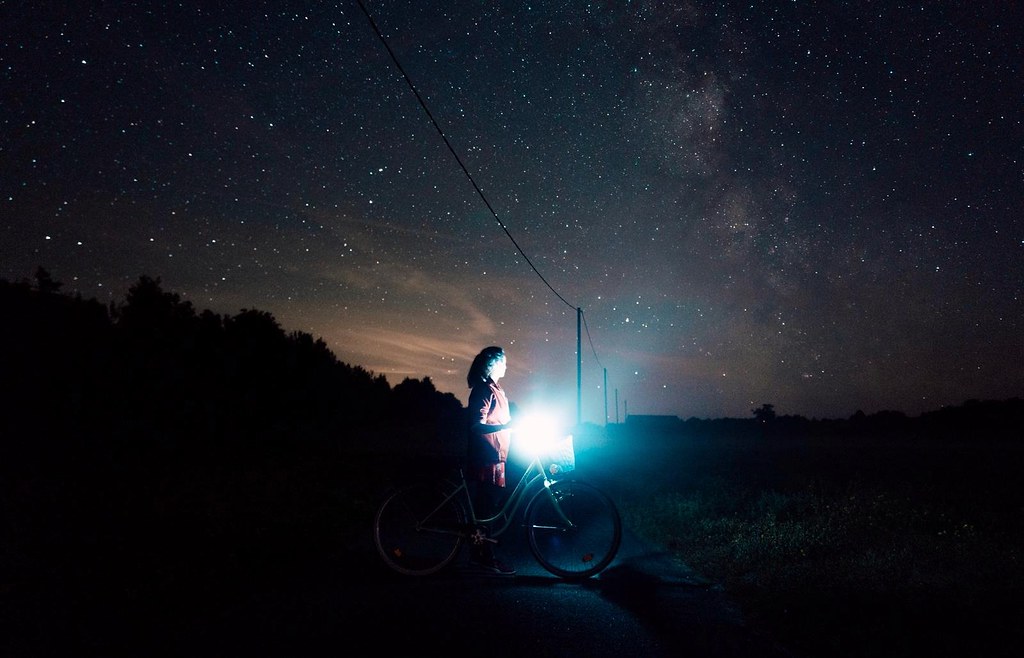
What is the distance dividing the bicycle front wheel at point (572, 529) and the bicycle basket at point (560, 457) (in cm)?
13

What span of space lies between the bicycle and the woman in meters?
0.12

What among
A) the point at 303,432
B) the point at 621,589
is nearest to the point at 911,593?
the point at 621,589

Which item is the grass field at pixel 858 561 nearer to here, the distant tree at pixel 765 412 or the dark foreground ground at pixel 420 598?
the dark foreground ground at pixel 420 598

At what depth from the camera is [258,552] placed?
690 cm

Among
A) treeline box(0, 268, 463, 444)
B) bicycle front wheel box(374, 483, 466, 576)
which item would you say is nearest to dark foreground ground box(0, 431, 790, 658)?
bicycle front wheel box(374, 483, 466, 576)

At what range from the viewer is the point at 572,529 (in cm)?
606

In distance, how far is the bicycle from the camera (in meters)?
6.03

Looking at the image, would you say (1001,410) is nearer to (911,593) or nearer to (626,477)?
(626,477)

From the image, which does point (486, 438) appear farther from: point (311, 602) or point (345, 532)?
point (345, 532)

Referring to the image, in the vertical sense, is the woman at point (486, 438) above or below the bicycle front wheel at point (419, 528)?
above

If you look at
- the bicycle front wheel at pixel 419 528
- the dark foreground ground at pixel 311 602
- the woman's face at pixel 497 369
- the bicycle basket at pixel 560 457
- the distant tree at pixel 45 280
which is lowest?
the dark foreground ground at pixel 311 602

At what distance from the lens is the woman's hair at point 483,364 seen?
6.23 metres

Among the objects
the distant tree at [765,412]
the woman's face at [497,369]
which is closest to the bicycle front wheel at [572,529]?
the woman's face at [497,369]

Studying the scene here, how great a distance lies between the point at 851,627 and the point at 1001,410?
91.0m
